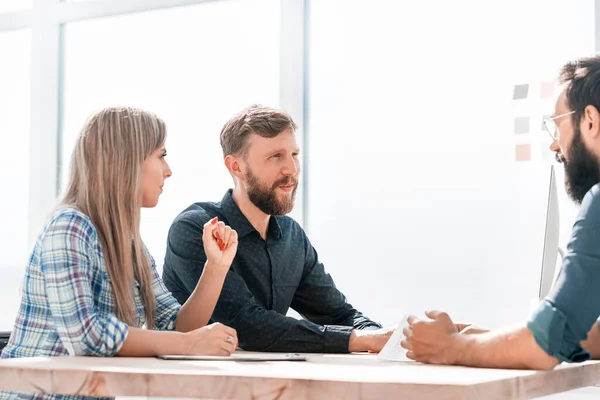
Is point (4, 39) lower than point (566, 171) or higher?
higher

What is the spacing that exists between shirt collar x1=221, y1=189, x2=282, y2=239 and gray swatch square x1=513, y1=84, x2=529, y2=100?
1.22 meters

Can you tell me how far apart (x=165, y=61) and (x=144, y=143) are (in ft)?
7.26

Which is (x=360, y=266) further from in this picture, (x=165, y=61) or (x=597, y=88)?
(x=597, y=88)

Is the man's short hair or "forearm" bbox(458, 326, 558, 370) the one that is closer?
"forearm" bbox(458, 326, 558, 370)

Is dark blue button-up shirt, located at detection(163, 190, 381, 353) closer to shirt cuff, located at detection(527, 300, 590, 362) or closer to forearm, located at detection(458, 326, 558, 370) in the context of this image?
forearm, located at detection(458, 326, 558, 370)

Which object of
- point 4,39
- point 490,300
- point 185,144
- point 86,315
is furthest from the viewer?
point 4,39

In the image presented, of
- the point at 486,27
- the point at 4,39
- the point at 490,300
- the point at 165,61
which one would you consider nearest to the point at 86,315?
the point at 490,300

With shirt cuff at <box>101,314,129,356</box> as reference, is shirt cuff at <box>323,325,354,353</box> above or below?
below

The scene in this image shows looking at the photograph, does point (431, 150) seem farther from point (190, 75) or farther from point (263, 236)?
point (190, 75)

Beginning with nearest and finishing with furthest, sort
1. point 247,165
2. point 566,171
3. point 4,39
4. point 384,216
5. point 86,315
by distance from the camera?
point 86,315 < point 566,171 < point 247,165 < point 384,216 < point 4,39

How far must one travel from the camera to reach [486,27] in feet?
11.5

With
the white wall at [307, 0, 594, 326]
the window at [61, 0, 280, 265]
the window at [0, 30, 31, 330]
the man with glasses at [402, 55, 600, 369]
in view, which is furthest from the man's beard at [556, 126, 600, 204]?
the window at [0, 30, 31, 330]

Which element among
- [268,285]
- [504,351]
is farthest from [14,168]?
[504,351]

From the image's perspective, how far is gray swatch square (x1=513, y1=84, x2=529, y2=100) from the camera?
11.1 ft
